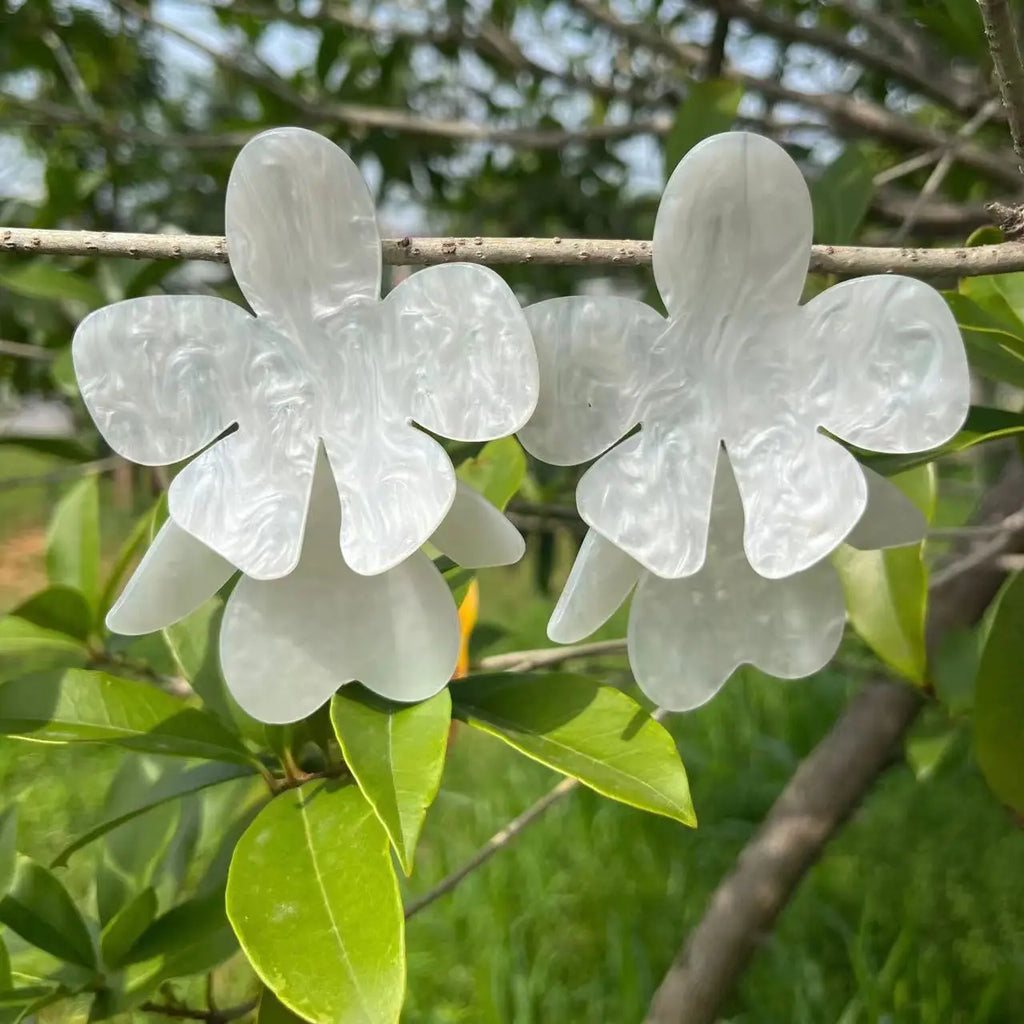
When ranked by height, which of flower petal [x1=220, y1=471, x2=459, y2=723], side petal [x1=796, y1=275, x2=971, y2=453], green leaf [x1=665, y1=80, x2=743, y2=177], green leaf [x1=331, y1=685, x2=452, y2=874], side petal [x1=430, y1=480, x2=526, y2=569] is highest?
green leaf [x1=665, y1=80, x2=743, y2=177]

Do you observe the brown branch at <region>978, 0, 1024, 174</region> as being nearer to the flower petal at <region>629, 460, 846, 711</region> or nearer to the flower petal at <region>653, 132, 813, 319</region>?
the flower petal at <region>653, 132, 813, 319</region>

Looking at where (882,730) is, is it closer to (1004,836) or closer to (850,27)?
(1004,836)

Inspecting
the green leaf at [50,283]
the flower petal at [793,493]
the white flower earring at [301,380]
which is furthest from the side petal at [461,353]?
the green leaf at [50,283]

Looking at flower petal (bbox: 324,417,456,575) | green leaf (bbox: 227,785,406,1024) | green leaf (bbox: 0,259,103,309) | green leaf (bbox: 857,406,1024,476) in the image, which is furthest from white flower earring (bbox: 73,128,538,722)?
green leaf (bbox: 0,259,103,309)

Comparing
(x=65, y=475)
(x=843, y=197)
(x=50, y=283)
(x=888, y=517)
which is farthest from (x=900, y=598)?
(x=65, y=475)

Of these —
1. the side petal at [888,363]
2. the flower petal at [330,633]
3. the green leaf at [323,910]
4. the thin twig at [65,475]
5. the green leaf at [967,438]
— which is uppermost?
the side petal at [888,363]

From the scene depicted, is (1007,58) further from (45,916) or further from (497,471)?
(45,916)

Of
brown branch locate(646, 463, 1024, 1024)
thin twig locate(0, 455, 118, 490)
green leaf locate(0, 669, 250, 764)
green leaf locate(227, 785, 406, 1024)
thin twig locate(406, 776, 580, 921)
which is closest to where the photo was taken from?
green leaf locate(227, 785, 406, 1024)

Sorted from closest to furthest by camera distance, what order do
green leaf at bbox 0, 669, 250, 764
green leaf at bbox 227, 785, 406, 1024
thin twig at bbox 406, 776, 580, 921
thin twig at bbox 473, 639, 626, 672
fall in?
green leaf at bbox 227, 785, 406, 1024 < green leaf at bbox 0, 669, 250, 764 < thin twig at bbox 406, 776, 580, 921 < thin twig at bbox 473, 639, 626, 672

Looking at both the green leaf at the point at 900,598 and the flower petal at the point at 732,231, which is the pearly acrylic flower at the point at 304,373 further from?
the green leaf at the point at 900,598
